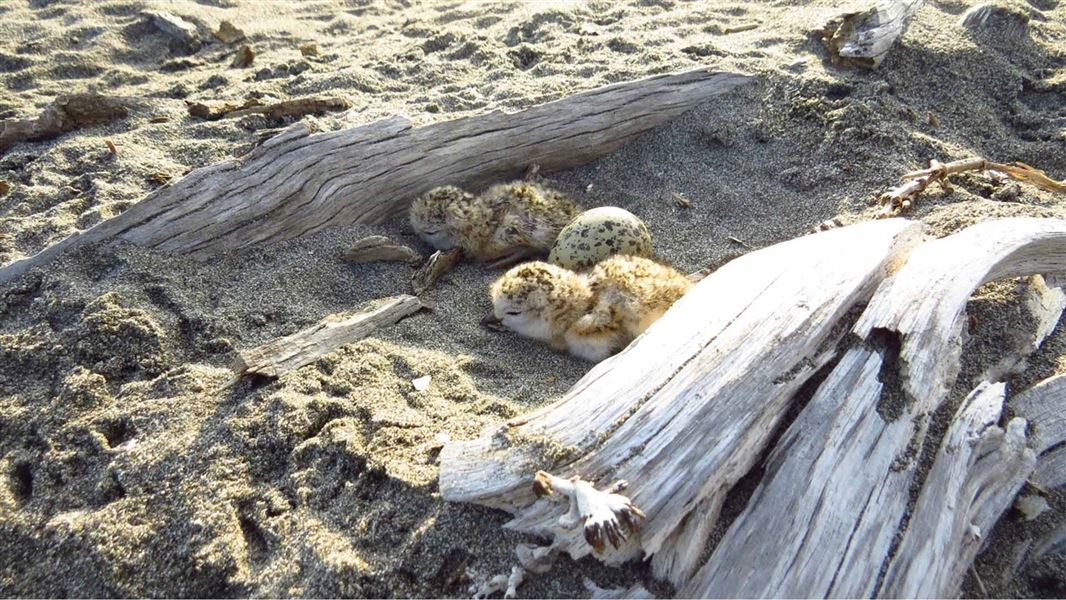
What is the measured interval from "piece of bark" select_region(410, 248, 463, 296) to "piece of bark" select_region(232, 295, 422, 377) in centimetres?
26

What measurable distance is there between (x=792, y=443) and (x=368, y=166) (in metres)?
3.10

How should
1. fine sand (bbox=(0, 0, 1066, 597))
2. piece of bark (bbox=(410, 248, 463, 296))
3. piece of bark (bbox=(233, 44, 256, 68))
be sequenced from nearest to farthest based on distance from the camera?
fine sand (bbox=(0, 0, 1066, 597)) < piece of bark (bbox=(410, 248, 463, 296)) < piece of bark (bbox=(233, 44, 256, 68))

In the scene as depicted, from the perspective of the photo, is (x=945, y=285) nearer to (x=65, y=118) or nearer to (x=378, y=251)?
(x=378, y=251)

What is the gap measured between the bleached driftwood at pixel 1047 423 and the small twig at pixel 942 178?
4.70 ft

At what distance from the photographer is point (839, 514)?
231 cm

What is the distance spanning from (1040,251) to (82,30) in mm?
7471

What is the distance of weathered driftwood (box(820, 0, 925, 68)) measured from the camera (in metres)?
5.31

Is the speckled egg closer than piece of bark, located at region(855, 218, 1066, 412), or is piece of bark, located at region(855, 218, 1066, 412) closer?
piece of bark, located at region(855, 218, 1066, 412)

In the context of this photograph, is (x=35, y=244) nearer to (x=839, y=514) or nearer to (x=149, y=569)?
(x=149, y=569)

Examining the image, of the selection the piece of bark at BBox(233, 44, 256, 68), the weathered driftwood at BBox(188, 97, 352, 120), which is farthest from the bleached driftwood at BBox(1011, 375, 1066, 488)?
the piece of bark at BBox(233, 44, 256, 68)

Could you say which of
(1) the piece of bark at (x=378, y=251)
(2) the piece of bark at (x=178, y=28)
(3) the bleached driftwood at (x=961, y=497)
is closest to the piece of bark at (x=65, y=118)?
(2) the piece of bark at (x=178, y=28)

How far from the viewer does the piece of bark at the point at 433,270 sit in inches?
162

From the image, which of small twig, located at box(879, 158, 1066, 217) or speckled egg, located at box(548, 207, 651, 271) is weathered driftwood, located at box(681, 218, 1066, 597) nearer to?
small twig, located at box(879, 158, 1066, 217)

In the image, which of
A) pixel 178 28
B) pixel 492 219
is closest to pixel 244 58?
pixel 178 28
